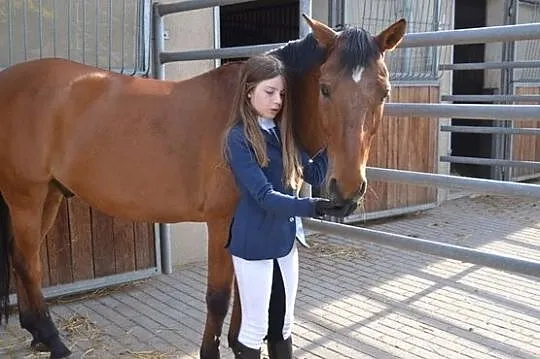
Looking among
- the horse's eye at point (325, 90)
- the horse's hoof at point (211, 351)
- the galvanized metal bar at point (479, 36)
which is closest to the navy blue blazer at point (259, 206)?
the horse's eye at point (325, 90)

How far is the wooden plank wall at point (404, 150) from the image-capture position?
5.27m

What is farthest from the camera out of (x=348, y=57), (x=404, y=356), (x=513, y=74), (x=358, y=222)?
(x=513, y=74)

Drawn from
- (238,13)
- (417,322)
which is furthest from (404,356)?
(238,13)

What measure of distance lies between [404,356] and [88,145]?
1.78m

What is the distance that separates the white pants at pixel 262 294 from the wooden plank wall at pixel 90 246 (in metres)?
1.86

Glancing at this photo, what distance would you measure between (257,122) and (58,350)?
5.41 feet

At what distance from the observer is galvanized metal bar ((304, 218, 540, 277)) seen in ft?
7.36

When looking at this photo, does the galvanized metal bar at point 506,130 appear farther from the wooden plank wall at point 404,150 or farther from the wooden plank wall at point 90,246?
the wooden plank wall at point 90,246

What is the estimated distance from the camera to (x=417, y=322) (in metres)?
3.13

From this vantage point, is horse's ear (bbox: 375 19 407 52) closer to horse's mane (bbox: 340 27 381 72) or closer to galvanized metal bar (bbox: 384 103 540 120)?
horse's mane (bbox: 340 27 381 72)

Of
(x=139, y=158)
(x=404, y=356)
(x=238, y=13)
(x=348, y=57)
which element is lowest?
(x=404, y=356)

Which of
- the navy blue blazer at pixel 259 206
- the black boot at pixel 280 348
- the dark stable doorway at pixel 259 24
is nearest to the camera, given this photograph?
the navy blue blazer at pixel 259 206

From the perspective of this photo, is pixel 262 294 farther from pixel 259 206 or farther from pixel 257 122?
pixel 257 122

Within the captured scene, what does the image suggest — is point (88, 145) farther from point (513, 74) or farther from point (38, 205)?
point (513, 74)
